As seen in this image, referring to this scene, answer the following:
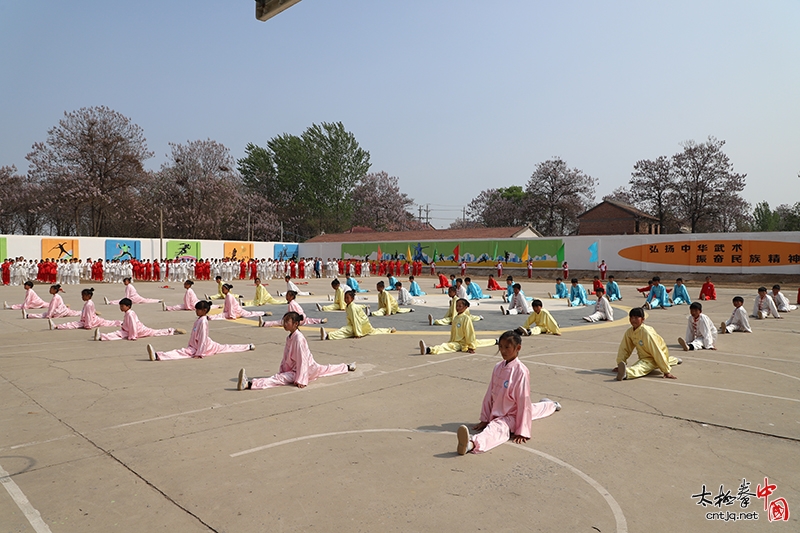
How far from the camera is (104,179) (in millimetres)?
49500

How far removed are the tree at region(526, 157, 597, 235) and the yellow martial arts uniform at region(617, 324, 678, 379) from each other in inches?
2298

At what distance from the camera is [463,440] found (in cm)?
526

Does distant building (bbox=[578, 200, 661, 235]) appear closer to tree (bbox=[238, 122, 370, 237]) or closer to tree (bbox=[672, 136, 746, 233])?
tree (bbox=[672, 136, 746, 233])

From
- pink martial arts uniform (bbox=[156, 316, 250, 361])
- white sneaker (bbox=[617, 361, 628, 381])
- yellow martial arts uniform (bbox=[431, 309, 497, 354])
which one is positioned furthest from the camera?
yellow martial arts uniform (bbox=[431, 309, 497, 354])

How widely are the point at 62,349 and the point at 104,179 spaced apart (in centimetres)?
4406

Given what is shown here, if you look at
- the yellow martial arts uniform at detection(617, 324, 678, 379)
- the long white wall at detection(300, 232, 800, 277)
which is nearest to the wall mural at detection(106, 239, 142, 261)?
the long white wall at detection(300, 232, 800, 277)

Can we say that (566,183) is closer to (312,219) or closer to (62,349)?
(312,219)

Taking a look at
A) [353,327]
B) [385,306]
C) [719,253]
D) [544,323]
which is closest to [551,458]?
[353,327]

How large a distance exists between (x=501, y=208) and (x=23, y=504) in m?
70.9

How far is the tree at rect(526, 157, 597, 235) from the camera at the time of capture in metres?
64.2

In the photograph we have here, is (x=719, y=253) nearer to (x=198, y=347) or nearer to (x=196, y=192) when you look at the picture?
(x=198, y=347)

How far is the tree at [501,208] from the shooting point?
71000 millimetres

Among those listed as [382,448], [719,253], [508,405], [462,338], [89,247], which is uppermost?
[89,247]

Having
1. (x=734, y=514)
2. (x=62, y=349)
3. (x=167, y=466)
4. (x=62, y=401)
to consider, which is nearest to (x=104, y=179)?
(x=62, y=349)
